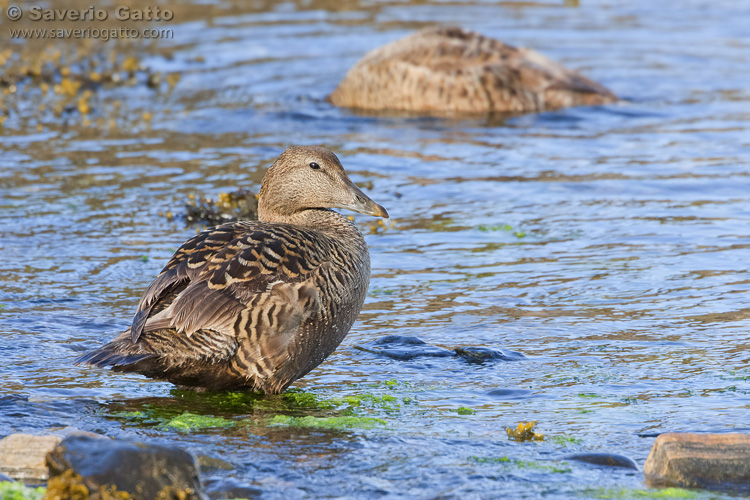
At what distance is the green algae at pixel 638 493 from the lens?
4.30 m

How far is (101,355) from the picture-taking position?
5.30 m

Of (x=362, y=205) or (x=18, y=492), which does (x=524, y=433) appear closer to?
(x=362, y=205)

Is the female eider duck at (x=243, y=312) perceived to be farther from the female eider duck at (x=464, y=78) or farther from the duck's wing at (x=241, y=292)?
the female eider duck at (x=464, y=78)

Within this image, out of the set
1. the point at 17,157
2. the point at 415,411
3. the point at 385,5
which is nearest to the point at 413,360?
the point at 415,411

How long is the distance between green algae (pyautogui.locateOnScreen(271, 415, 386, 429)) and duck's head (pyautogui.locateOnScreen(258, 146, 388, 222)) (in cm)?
143

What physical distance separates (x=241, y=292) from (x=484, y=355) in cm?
158

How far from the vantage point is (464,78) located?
42.6ft

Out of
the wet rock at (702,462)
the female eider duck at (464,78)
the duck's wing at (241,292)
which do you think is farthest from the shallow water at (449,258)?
the duck's wing at (241,292)

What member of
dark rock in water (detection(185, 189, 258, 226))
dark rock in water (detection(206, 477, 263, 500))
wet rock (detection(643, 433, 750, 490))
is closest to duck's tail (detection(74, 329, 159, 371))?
dark rock in water (detection(206, 477, 263, 500))

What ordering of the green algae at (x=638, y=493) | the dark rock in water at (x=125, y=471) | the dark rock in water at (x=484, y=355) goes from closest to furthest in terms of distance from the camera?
the dark rock in water at (x=125, y=471) → the green algae at (x=638, y=493) → the dark rock in water at (x=484, y=355)

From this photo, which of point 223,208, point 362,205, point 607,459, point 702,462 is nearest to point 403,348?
point 362,205

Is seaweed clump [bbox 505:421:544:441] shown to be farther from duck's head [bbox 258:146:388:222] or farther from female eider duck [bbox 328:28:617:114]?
female eider duck [bbox 328:28:617:114]

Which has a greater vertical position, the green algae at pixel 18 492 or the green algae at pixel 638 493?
the green algae at pixel 18 492

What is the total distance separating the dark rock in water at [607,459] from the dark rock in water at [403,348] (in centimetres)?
160
